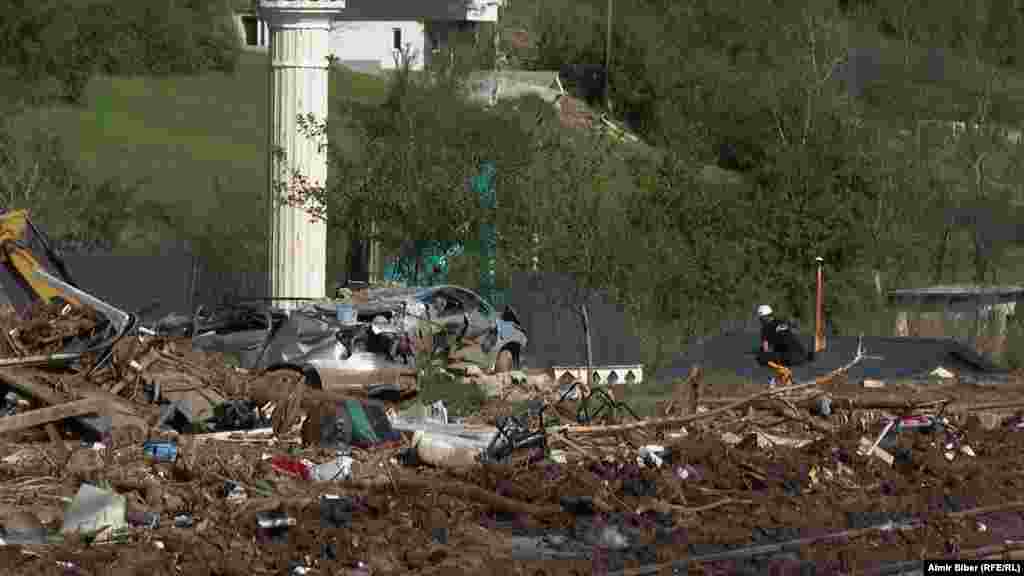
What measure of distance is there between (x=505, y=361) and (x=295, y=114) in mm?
6395

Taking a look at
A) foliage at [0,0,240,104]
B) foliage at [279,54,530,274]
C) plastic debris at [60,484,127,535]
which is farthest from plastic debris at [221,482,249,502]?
foliage at [0,0,240,104]

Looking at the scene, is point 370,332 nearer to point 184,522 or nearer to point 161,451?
point 161,451

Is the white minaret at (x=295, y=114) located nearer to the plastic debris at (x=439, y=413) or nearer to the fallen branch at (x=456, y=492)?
the plastic debris at (x=439, y=413)

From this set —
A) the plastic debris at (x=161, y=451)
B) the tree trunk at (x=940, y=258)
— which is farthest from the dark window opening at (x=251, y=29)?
the plastic debris at (x=161, y=451)

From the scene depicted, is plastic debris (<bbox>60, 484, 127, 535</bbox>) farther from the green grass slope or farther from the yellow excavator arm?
the green grass slope

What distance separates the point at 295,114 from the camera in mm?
29812

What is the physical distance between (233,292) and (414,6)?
37.2m

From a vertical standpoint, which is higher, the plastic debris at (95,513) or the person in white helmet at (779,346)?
the plastic debris at (95,513)

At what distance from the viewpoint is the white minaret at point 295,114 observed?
96.9ft

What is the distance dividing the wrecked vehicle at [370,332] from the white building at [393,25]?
41.9 m

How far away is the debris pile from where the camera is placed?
41.1 ft

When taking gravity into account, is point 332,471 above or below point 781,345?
above

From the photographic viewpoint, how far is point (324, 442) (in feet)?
52.8

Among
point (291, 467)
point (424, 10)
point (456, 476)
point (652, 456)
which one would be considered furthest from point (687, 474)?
point (424, 10)
